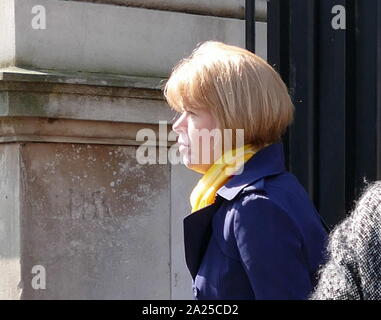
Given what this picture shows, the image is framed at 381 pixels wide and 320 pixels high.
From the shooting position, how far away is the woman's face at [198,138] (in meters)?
2.47

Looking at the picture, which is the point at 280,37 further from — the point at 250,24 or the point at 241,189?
the point at 241,189

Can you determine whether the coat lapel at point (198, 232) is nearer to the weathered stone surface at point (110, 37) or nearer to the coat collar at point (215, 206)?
the coat collar at point (215, 206)

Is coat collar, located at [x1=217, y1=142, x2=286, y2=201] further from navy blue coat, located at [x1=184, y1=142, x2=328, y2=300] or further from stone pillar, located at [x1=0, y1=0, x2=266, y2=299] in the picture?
stone pillar, located at [x1=0, y1=0, x2=266, y2=299]

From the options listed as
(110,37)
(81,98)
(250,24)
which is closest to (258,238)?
(250,24)

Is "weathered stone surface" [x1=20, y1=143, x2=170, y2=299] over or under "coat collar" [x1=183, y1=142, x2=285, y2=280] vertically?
under

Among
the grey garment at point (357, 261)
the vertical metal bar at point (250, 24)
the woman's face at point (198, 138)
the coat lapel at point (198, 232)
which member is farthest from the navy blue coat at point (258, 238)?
the vertical metal bar at point (250, 24)

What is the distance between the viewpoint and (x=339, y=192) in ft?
9.69

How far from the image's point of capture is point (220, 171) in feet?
8.17

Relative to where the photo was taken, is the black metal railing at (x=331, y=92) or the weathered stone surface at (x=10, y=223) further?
the weathered stone surface at (x=10, y=223)

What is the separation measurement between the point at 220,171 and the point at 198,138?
11 cm

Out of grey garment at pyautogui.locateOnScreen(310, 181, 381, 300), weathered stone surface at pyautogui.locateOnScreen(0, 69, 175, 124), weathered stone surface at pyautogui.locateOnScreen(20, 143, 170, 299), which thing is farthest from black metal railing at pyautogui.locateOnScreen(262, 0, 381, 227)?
weathered stone surface at pyautogui.locateOnScreen(20, 143, 170, 299)

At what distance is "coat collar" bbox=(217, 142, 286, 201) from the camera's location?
2.39 m

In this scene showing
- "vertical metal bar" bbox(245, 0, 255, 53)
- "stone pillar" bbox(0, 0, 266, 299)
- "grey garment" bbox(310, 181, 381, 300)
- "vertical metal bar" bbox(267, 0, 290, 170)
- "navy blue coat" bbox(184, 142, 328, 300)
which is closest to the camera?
"grey garment" bbox(310, 181, 381, 300)

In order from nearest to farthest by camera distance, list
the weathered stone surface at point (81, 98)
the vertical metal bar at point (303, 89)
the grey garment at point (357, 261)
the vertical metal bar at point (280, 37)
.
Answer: the grey garment at point (357, 261)
the vertical metal bar at point (303, 89)
the vertical metal bar at point (280, 37)
the weathered stone surface at point (81, 98)
